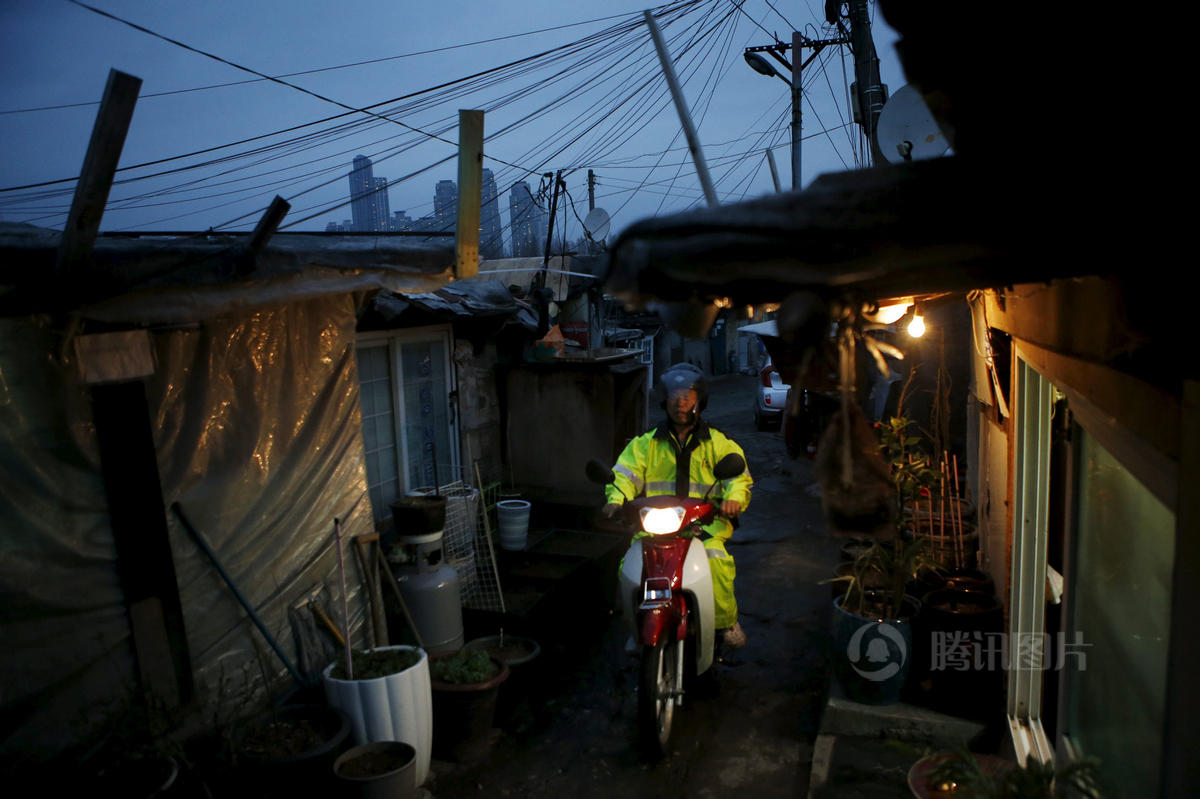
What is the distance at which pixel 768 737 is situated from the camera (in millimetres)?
5137

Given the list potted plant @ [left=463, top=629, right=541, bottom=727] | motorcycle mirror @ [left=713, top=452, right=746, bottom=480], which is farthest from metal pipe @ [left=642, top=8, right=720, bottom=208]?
potted plant @ [left=463, top=629, right=541, bottom=727]

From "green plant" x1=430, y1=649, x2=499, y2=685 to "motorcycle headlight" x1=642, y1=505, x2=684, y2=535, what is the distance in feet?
4.59

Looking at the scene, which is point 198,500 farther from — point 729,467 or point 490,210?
point 490,210

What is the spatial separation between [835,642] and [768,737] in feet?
2.55

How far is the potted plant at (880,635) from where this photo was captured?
4789 mm

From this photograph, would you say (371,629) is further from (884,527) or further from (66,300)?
(884,527)

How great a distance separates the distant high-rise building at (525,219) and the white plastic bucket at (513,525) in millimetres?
9139

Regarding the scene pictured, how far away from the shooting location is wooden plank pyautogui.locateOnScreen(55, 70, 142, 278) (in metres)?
2.99

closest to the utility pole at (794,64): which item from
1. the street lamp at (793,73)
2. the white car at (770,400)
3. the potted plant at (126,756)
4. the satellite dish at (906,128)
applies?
the street lamp at (793,73)

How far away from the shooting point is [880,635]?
4773mm

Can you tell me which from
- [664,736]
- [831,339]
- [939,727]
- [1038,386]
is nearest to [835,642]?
[939,727]

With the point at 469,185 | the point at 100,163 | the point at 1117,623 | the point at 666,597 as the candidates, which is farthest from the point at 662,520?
the point at 100,163

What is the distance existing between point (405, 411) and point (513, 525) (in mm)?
1526

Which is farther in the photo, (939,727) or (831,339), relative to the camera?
(939,727)
